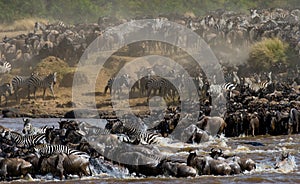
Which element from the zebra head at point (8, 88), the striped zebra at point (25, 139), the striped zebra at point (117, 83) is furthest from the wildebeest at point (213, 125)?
the zebra head at point (8, 88)

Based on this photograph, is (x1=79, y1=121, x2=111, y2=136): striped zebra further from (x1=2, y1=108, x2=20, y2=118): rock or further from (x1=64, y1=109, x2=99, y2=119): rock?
(x1=2, y1=108, x2=20, y2=118): rock

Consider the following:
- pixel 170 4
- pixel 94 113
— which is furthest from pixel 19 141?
pixel 170 4

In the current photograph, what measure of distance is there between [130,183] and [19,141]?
4.77 m

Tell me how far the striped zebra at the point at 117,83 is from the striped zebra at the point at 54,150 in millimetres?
14366

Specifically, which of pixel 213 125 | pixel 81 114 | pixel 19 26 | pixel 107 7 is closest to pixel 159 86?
pixel 81 114

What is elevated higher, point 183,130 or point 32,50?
point 32,50

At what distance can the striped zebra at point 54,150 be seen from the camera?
563 inches

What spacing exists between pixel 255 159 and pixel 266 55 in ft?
55.5

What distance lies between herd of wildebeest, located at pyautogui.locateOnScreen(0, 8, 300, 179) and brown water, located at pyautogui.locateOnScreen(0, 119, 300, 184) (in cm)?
26

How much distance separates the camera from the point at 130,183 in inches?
521

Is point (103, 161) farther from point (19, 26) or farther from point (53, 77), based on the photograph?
point (19, 26)

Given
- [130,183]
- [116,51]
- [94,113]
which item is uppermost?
[116,51]

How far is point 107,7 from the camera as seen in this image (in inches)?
2291

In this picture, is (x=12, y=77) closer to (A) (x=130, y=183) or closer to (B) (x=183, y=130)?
(B) (x=183, y=130)
